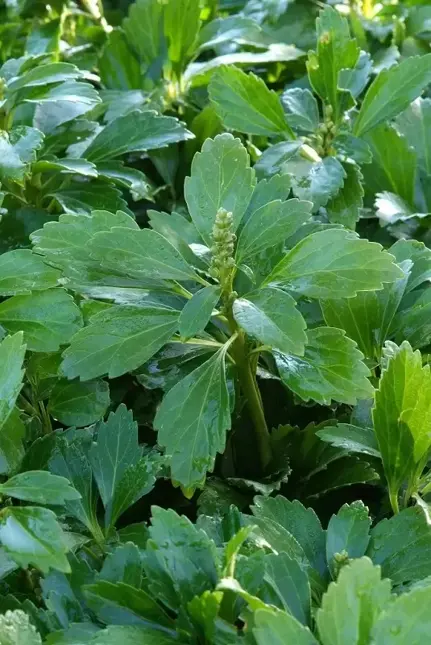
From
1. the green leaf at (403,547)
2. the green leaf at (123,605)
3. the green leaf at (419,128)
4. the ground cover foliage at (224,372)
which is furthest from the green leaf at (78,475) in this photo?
the green leaf at (419,128)

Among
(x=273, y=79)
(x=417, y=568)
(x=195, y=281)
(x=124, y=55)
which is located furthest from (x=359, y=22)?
(x=417, y=568)

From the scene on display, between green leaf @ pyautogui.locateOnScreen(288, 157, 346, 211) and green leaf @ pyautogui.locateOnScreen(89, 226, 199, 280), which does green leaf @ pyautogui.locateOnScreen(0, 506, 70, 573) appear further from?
green leaf @ pyautogui.locateOnScreen(288, 157, 346, 211)

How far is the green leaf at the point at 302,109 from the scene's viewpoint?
0.91 m

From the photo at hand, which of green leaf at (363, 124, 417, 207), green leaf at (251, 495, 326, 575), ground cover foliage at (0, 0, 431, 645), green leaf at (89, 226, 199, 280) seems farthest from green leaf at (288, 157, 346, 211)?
green leaf at (251, 495, 326, 575)

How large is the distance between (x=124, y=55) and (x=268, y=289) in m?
0.67

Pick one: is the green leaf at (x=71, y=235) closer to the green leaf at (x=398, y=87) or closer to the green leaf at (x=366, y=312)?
the green leaf at (x=366, y=312)

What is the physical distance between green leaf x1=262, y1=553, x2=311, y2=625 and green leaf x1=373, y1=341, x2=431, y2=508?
0.55 ft

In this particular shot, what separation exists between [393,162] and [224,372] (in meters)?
0.44

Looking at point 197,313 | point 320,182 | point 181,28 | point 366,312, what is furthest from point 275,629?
point 181,28

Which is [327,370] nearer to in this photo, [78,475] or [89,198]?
[78,475]

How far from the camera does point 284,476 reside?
27.4 inches

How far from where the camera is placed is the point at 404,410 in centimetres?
62

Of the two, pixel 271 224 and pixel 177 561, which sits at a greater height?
pixel 271 224

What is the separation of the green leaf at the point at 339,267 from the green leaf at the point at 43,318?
20 centimetres
